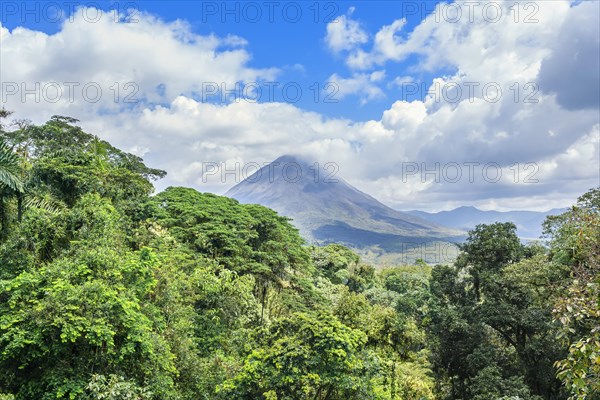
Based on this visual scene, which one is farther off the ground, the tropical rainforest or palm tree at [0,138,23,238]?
palm tree at [0,138,23,238]

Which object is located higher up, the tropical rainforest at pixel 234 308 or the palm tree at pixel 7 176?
the palm tree at pixel 7 176

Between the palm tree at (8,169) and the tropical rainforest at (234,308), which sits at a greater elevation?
the palm tree at (8,169)

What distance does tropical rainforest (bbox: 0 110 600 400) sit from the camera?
8.81 m

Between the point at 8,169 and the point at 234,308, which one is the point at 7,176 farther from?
the point at 234,308

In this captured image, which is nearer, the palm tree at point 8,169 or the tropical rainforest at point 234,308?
the tropical rainforest at point 234,308

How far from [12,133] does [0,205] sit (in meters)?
27.1

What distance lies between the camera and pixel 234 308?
1828 cm

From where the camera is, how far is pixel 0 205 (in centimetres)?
1410

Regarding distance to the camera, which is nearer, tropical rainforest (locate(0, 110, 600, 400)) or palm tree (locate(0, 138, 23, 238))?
tropical rainforest (locate(0, 110, 600, 400))

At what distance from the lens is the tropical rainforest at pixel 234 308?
8.81 metres

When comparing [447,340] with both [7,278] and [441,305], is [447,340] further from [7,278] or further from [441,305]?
[7,278]

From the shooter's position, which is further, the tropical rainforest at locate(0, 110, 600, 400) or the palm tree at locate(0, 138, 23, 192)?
the palm tree at locate(0, 138, 23, 192)

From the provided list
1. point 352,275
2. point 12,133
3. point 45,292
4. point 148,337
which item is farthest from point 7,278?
point 352,275

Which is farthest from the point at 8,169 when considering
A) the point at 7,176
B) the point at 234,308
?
the point at 234,308
